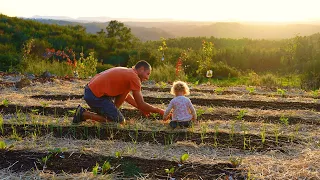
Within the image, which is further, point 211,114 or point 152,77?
point 152,77

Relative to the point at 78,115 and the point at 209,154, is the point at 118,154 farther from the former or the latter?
the point at 78,115

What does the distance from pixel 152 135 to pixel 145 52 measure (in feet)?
45.5

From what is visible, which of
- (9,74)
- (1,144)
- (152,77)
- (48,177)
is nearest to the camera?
(48,177)

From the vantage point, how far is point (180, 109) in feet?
17.7

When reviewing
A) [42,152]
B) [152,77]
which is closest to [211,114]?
[42,152]

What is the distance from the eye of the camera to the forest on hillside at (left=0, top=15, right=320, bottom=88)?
13.5 m

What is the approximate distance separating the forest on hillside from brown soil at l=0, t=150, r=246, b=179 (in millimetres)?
7231

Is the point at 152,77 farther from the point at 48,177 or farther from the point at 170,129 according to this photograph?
the point at 48,177

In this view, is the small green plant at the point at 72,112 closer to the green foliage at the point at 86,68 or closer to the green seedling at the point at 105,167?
the green seedling at the point at 105,167

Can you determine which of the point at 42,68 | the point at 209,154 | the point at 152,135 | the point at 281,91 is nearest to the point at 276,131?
the point at 209,154

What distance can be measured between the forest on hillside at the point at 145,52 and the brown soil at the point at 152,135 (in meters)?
5.98

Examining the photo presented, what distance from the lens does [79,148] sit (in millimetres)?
4539

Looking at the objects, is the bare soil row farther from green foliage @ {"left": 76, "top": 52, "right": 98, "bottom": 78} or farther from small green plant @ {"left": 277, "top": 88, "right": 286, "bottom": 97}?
green foliage @ {"left": 76, "top": 52, "right": 98, "bottom": 78}

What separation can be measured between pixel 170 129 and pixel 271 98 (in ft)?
10.9
